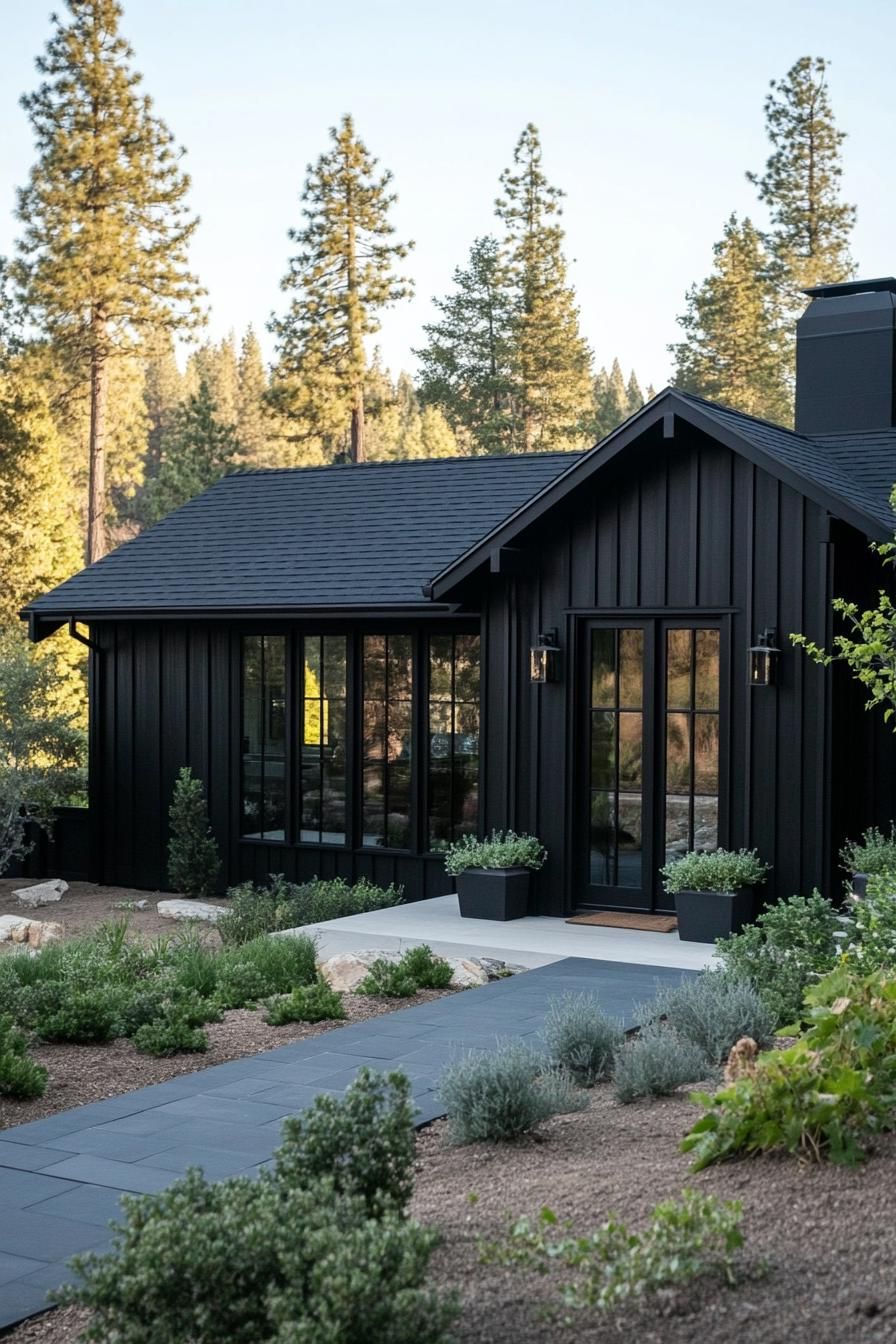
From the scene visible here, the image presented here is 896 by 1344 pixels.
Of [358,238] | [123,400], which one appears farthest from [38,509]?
[358,238]

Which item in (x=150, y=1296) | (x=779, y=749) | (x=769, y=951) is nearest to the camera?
(x=150, y=1296)

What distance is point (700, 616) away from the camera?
402 inches

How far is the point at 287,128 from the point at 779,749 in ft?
86.3

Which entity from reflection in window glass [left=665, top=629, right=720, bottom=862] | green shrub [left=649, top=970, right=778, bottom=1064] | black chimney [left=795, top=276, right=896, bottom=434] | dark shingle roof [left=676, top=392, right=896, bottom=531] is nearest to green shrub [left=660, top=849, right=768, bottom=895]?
reflection in window glass [left=665, top=629, right=720, bottom=862]

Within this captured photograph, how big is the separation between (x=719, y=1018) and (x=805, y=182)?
30957 mm

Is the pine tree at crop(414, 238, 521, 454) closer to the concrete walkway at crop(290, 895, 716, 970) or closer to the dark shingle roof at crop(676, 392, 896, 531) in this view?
the dark shingle roof at crop(676, 392, 896, 531)

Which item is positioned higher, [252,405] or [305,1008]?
[252,405]

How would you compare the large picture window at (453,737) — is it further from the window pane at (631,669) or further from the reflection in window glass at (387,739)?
the window pane at (631,669)

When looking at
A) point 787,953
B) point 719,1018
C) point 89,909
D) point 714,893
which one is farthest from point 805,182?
point 719,1018

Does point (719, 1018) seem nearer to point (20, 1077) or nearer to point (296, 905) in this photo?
point (20, 1077)

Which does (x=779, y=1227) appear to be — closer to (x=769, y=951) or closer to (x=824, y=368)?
(x=769, y=951)

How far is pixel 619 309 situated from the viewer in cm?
4131

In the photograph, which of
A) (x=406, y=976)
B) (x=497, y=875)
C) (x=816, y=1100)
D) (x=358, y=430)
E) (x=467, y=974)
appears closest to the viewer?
(x=816, y=1100)

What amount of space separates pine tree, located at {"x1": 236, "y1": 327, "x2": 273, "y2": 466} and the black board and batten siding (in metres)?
38.2
